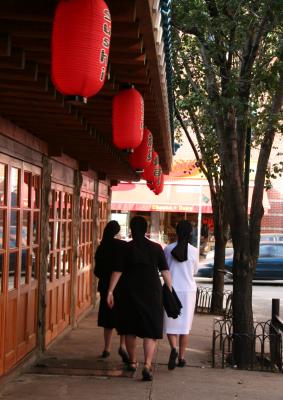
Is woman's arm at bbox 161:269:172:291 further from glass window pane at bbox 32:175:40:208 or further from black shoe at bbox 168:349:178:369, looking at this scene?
glass window pane at bbox 32:175:40:208

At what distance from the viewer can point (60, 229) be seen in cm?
984

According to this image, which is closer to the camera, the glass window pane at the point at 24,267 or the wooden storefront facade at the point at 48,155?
the wooden storefront facade at the point at 48,155

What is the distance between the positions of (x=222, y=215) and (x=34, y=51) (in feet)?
32.2

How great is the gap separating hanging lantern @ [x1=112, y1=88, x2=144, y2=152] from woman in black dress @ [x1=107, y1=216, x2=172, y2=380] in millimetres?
1636

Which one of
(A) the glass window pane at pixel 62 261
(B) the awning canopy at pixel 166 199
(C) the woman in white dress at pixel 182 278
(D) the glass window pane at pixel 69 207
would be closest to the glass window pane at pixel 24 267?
(C) the woman in white dress at pixel 182 278

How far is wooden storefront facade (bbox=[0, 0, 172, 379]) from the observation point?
4141 mm

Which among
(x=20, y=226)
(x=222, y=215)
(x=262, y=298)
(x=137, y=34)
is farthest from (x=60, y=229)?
(x=262, y=298)

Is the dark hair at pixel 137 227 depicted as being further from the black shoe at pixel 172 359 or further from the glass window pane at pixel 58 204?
the glass window pane at pixel 58 204

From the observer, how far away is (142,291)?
23.2ft

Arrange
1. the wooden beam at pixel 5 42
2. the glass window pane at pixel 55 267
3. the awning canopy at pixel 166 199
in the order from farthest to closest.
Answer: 1. the awning canopy at pixel 166 199
2. the glass window pane at pixel 55 267
3. the wooden beam at pixel 5 42

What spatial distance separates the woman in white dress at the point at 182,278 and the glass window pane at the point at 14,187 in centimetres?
196

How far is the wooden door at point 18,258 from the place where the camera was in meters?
6.54

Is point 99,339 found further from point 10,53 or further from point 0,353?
point 10,53

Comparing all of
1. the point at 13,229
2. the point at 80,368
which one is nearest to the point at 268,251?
the point at 80,368
